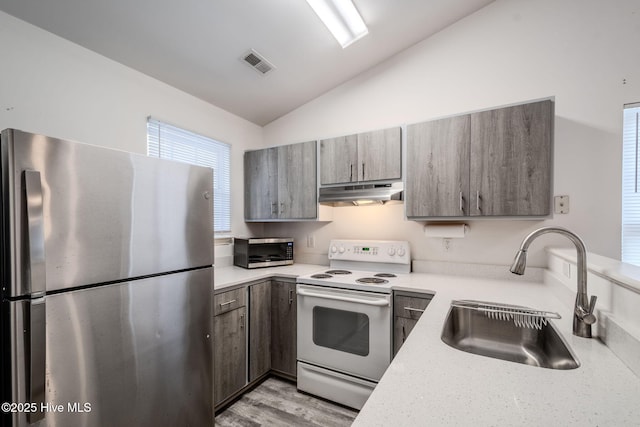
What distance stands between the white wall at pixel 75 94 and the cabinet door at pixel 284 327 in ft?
5.13

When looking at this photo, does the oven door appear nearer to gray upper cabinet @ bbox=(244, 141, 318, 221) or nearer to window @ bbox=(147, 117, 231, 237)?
gray upper cabinet @ bbox=(244, 141, 318, 221)

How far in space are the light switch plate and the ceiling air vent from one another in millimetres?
2401

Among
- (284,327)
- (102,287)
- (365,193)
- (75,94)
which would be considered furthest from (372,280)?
(75,94)

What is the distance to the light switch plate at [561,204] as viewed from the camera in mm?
1952

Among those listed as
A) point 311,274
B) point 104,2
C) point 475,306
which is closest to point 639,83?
point 475,306

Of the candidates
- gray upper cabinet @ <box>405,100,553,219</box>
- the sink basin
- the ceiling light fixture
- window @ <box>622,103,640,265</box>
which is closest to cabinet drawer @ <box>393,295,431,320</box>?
the sink basin

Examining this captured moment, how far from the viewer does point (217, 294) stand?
6.30ft

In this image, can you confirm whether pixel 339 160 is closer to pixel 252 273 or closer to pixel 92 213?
pixel 252 273

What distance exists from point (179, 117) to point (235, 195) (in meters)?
0.91

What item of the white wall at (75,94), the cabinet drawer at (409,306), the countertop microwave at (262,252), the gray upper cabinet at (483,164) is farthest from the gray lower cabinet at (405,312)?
the white wall at (75,94)

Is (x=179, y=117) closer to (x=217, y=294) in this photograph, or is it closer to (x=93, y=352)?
(x=217, y=294)

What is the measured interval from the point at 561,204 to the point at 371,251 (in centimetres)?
141

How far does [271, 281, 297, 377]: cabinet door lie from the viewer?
7.49 ft

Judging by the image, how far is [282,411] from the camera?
199cm
